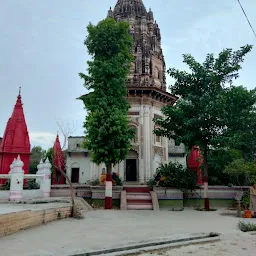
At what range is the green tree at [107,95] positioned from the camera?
45.2ft

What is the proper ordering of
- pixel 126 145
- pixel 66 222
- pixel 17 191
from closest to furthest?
pixel 66 222
pixel 17 191
pixel 126 145

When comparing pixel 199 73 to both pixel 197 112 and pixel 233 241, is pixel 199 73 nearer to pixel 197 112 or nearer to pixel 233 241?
pixel 197 112

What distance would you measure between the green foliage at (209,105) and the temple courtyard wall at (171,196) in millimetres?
1885

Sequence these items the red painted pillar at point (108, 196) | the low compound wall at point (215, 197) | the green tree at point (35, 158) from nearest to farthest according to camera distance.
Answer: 1. the red painted pillar at point (108, 196)
2. the low compound wall at point (215, 197)
3. the green tree at point (35, 158)

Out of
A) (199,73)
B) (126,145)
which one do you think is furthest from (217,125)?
(126,145)

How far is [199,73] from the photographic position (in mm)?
15258

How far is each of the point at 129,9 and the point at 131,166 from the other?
16.3m

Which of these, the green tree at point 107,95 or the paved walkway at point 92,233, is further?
the green tree at point 107,95

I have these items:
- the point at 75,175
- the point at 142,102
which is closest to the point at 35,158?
the point at 75,175

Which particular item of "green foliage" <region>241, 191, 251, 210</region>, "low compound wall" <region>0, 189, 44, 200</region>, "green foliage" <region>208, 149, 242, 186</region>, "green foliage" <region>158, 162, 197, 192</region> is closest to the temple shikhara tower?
"green foliage" <region>208, 149, 242, 186</region>

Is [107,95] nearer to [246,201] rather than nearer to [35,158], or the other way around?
[246,201]

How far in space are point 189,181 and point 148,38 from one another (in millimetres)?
16689

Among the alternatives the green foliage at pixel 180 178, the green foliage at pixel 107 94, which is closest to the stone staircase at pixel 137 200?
the green foliage at pixel 180 178

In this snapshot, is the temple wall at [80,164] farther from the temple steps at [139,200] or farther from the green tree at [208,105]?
the green tree at [208,105]
